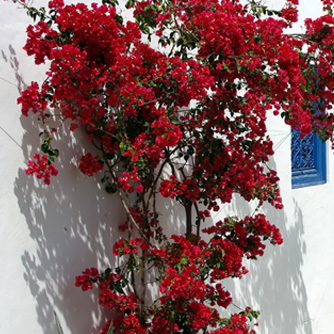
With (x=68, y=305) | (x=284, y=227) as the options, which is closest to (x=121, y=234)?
(x=68, y=305)

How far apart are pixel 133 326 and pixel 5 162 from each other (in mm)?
1058

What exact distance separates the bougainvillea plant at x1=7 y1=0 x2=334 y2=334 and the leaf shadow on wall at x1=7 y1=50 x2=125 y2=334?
0.24 feet

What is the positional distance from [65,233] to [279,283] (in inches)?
89.0

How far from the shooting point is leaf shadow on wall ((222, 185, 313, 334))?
13.5 ft

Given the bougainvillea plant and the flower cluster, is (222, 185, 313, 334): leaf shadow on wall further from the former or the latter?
the flower cluster

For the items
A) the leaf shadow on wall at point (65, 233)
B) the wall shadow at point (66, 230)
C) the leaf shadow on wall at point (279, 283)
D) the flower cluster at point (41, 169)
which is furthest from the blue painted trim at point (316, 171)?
the flower cluster at point (41, 169)

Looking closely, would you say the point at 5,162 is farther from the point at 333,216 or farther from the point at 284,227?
the point at 333,216

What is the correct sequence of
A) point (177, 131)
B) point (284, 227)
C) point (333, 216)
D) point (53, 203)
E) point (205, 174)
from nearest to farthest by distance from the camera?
1. point (177, 131)
2. point (53, 203)
3. point (205, 174)
4. point (284, 227)
5. point (333, 216)

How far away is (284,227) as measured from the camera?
4.48 meters

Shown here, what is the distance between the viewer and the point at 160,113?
2.55m

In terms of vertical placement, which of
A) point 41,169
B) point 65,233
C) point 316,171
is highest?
point 316,171

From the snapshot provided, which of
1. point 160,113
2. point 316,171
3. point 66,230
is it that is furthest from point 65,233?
point 316,171

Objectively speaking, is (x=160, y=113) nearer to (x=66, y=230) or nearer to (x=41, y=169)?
(x=41, y=169)

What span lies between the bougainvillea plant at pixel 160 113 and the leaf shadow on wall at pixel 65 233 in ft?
0.24
